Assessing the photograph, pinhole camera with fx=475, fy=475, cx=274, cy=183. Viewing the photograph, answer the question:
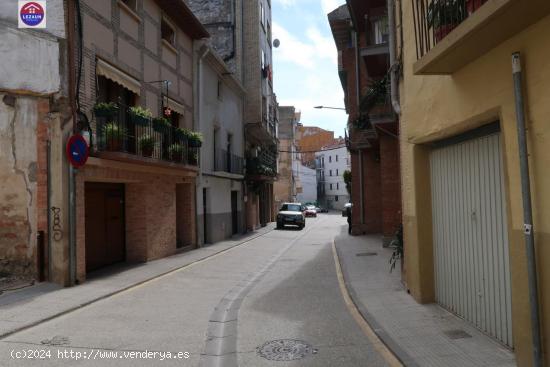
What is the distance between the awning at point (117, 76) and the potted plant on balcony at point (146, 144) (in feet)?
4.48

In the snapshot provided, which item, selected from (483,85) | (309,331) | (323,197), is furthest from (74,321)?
(323,197)

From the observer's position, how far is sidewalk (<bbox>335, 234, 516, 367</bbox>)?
4.84m

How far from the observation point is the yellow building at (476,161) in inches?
162

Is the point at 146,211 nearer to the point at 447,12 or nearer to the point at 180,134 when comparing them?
the point at 180,134

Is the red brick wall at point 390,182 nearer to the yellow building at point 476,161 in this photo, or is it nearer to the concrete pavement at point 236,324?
the concrete pavement at point 236,324

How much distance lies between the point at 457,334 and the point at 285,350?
2.07 metres

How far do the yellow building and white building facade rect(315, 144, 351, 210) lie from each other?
78.0 metres

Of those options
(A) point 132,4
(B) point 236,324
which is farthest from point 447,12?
(A) point 132,4

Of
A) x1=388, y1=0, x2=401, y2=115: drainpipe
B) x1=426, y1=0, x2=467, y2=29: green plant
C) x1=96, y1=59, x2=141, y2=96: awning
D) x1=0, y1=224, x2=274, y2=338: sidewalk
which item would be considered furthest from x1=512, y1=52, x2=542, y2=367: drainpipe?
x1=96, y1=59, x2=141, y2=96: awning

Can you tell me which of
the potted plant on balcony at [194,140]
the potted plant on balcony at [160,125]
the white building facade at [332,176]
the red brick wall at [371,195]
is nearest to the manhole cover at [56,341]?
the potted plant on balcony at [160,125]

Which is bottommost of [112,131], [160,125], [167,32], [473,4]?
[112,131]

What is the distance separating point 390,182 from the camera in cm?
1672

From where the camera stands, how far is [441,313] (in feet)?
21.9

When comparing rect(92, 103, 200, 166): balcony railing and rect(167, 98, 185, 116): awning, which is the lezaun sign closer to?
rect(92, 103, 200, 166): balcony railing
